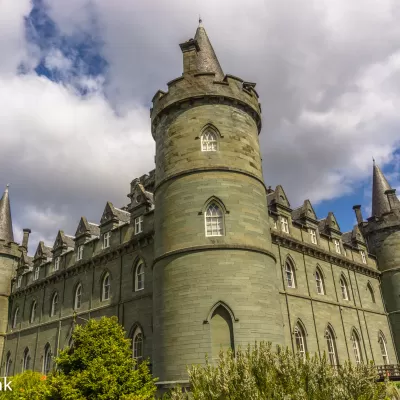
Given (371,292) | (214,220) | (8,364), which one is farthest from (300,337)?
(8,364)

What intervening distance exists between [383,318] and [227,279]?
21163mm

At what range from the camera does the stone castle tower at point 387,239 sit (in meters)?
32.0

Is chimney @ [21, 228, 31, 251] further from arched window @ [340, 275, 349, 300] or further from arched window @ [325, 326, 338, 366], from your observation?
arched window @ [340, 275, 349, 300]

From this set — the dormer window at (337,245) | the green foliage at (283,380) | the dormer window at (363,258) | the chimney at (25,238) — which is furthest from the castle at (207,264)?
the green foliage at (283,380)

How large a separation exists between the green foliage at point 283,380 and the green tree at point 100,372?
5.65 meters

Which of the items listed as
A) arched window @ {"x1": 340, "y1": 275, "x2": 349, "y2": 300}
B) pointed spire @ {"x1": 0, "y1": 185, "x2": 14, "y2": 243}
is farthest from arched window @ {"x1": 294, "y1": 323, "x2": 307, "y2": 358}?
pointed spire @ {"x1": 0, "y1": 185, "x2": 14, "y2": 243}

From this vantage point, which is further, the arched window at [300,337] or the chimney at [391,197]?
the chimney at [391,197]

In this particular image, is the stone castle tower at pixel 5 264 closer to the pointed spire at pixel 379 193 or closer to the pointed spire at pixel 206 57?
the pointed spire at pixel 206 57

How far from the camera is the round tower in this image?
15.5 m

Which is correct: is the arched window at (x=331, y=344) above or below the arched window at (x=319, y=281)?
below

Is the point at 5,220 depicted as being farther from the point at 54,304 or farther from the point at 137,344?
the point at 137,344

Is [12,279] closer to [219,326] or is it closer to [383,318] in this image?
[219,326]

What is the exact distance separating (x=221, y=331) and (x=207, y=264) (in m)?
2.60

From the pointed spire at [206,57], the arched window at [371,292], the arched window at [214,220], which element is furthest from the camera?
the arched window at [371,292]
